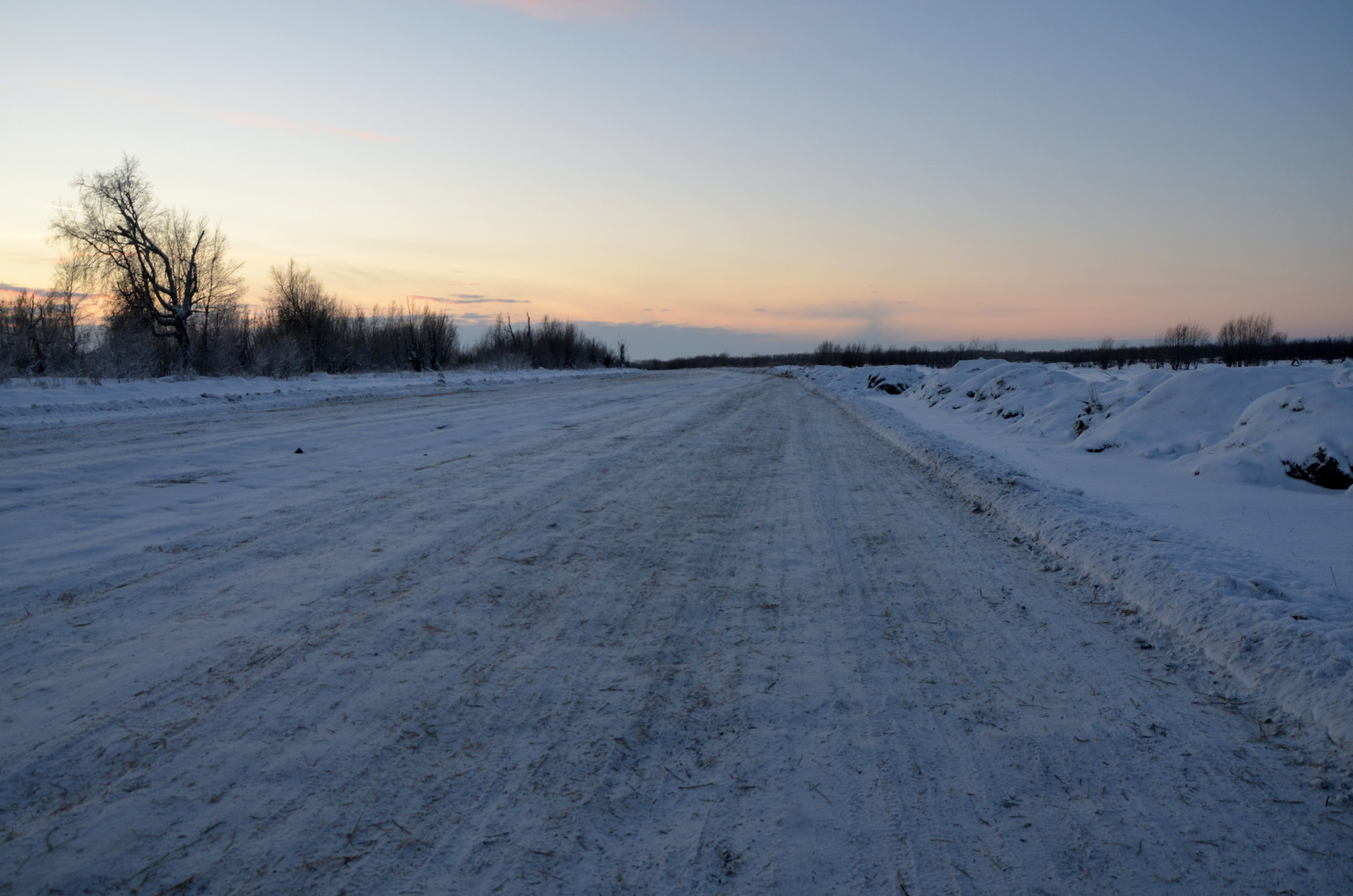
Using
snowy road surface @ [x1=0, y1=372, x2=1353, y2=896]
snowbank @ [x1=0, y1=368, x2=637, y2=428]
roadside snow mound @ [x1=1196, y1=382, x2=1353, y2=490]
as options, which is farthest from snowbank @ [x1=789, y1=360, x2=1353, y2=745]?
snowbank @ [x1=0, y1=368, x2=637, y2=428]

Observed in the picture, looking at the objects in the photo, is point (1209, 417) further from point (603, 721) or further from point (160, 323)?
point (160, 323)

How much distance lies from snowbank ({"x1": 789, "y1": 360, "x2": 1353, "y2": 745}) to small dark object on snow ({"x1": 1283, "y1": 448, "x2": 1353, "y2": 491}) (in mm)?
19

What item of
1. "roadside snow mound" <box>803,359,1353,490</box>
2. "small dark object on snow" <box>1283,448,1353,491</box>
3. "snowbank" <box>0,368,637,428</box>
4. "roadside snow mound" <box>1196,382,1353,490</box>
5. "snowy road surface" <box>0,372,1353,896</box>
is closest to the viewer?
"snowy road surface" <box>0,372,1353,896</box>

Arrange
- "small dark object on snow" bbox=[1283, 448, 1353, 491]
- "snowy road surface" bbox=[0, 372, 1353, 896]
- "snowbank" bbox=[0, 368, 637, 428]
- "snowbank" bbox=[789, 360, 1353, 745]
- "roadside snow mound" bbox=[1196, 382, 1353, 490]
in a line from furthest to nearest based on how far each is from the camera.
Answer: "snowbank" bbox=[0, 368, 637, 428], "roadside snow mound" bbox=[1196, 382, 1353, 490], "small dark object on snow" bbox=[1283, 448, 1353, 491], "snowbank" bbox=[789, 360, 1353, 745], "snowy road surface" bbox=[0, 372, 1353, 896]

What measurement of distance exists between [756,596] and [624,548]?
1.20 metres

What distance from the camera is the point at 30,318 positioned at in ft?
65.8

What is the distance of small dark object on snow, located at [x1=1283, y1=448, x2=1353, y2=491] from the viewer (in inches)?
267

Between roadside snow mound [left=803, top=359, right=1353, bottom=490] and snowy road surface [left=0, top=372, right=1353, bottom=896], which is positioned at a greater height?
roadside snow mound [left=803, top=359, right=1353, bottom=490]

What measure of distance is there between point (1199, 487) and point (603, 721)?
24.5ft

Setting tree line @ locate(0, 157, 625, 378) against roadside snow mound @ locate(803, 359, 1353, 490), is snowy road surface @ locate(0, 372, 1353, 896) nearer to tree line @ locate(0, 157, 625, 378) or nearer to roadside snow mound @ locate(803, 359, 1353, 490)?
roadside snow mound @ locate(803, 359, 1353, 490)

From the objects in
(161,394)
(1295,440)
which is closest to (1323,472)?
(1295,440)

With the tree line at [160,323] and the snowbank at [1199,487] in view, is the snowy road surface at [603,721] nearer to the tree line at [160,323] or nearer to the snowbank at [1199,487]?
the snowbank at [1199,487]

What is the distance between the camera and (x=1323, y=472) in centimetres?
691

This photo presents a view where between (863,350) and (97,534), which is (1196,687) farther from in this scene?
(863,350)
